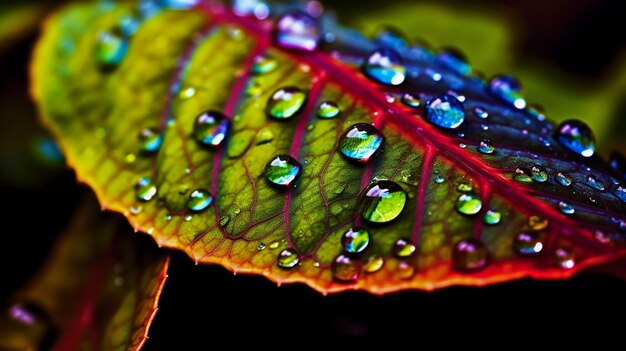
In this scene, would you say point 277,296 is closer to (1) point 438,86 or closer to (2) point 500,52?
(1) point 438,86

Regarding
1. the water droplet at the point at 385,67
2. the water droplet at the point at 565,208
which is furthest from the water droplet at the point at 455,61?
the water droplet at the point at 565,208

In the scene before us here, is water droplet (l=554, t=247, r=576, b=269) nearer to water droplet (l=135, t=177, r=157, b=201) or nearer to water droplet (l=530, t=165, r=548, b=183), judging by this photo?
water droplet (l=530, t=165, r=548, b=183)

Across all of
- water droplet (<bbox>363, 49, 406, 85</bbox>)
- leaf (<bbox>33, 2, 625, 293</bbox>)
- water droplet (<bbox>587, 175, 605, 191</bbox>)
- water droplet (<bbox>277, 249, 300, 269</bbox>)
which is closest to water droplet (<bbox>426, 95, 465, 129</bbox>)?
leaf (<bbox>33, 2, 625, 293</bbox>)

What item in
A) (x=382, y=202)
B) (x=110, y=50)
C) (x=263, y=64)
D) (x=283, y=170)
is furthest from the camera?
(x=110, y=50)

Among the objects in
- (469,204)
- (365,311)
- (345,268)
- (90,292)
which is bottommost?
(90,292)

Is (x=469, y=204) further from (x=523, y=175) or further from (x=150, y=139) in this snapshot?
(x=150, y=139)

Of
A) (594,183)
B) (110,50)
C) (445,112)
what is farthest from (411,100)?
(110,50)
